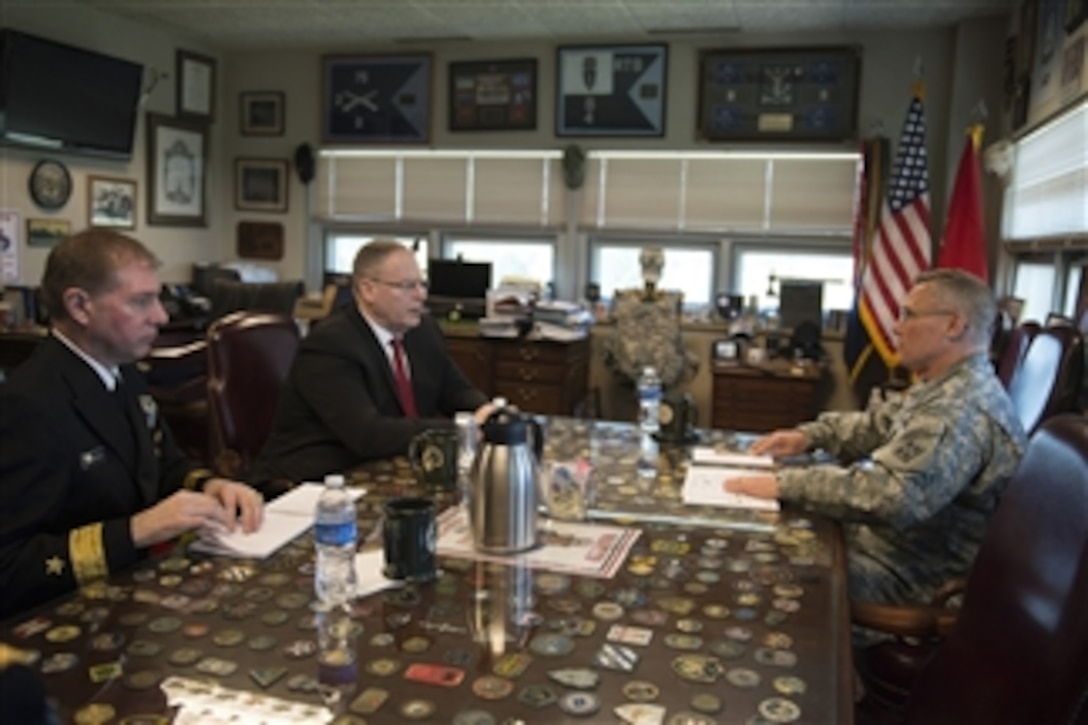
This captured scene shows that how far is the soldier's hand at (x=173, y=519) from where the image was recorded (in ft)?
4.73

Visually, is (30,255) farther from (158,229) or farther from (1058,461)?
(1058,461)

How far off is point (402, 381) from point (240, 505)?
97cm

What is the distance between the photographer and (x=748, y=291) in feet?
18.1

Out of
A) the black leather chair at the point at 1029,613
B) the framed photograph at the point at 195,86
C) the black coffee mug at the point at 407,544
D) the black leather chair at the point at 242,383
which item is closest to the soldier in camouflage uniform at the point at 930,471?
the black leather chair at the point at 1029,613

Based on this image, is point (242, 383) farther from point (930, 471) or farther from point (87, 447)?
point (930, 471)

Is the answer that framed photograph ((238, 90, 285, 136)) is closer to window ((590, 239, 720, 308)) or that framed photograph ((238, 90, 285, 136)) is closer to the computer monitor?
window ((590, 239, 720, 308))

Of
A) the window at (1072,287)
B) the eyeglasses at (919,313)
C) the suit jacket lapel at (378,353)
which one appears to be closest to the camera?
the eyeglasses at (919,313)

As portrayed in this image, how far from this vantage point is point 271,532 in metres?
1.62

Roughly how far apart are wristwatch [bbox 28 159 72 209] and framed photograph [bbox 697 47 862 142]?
364cm

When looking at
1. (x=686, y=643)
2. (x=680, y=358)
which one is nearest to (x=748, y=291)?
(x=680, y=358)

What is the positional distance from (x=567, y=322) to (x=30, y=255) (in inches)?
116

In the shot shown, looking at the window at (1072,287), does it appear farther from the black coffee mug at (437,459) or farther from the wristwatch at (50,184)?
the wristwatch at (50,184)

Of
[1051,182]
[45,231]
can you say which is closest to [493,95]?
[45,231]

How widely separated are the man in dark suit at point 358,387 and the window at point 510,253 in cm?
315
